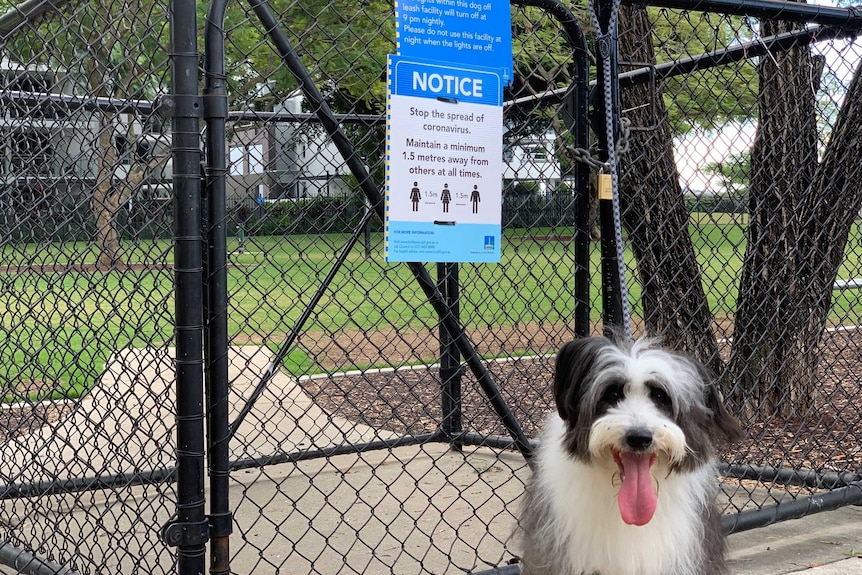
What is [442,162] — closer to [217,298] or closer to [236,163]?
[217,298]

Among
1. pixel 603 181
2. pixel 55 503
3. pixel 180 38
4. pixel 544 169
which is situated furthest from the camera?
pixel 55 503

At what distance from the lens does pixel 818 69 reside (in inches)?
213

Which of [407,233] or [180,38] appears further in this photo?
[407,233]

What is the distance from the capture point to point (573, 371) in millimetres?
2816

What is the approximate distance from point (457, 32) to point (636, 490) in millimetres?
1647

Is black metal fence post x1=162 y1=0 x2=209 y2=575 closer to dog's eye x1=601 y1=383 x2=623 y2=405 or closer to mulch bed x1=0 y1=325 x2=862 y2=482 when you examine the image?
mulch bed x1=0 y1=325 x2=862 y2=482

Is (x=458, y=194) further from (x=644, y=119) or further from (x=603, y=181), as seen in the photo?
(x=644, y=119)

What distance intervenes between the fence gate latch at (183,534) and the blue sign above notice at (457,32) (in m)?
1.67

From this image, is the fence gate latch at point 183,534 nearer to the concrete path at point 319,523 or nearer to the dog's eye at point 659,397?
the concrete path at point 319,523

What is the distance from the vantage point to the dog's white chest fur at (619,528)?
8.98 feet

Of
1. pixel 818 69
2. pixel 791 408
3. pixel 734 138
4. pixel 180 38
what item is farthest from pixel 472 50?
pixel 791 408

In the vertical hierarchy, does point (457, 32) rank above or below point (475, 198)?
above

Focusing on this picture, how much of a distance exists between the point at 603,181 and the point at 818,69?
2.86 metres

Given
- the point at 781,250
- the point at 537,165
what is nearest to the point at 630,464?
the point at 537,165
